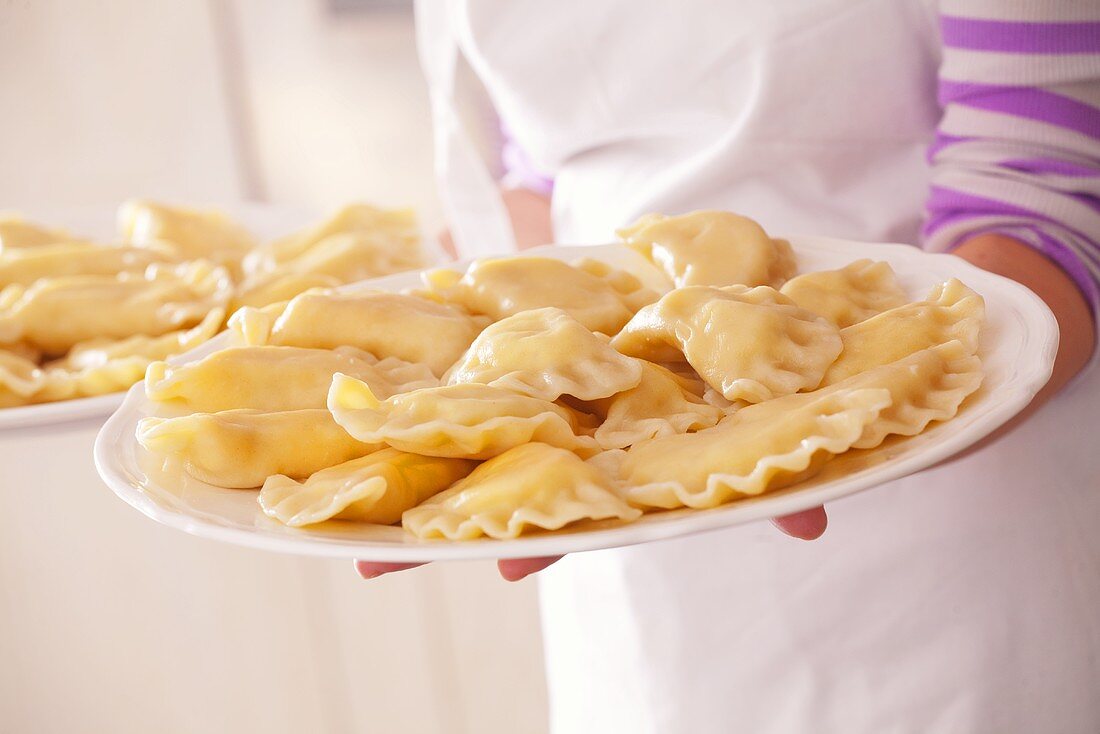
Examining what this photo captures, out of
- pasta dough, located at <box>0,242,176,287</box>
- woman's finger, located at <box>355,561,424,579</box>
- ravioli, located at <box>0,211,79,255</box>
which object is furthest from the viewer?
ravioli, located at <box>0,211,79,255</box>

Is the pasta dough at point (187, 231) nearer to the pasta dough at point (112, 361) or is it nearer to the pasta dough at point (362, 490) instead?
the pasta dough at point (112, 361)

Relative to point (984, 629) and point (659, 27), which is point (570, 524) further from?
point (659, 27)

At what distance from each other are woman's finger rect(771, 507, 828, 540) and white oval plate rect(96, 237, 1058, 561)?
0.08 metres

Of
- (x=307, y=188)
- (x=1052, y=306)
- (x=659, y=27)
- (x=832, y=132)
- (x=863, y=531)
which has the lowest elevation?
(x=307, y=188)

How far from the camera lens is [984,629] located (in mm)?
1040

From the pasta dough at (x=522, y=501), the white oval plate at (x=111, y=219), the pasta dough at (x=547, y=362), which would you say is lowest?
the white oval plate at (x=111, y=219)

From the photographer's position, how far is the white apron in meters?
1.04

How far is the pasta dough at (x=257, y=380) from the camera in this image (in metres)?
0.77

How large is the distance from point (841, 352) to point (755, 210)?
453 millimetres

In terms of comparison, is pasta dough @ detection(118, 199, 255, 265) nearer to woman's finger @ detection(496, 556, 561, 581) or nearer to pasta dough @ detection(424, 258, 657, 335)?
pasta dough @ detection(424, 258, 657, 335)

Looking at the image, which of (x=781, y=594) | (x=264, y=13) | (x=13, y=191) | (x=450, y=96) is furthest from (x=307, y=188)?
(x=781, y=594)

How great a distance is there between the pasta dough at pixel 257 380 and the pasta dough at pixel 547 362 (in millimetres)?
56

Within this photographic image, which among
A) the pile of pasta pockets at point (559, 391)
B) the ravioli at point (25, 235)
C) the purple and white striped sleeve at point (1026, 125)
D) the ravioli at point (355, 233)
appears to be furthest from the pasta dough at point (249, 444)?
the ravioli at point (25, 235)

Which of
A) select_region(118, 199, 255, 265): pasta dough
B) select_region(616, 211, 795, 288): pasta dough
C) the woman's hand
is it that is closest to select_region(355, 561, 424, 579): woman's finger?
the woman's hand
